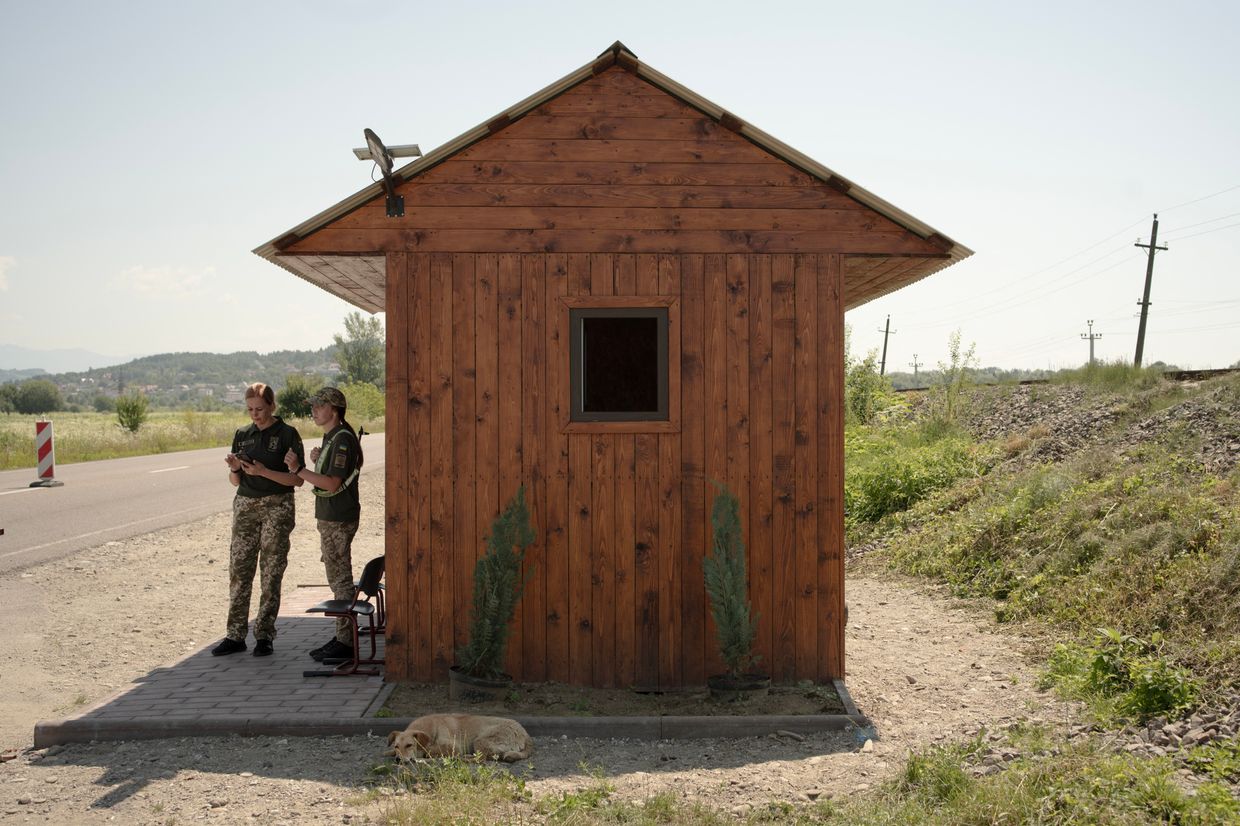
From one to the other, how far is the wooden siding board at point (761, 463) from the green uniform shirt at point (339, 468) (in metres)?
2.81

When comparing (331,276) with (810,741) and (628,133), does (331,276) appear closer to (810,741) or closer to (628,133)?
(628,133)

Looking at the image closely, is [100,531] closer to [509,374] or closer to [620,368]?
[620,368]

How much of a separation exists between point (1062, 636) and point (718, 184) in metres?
4.89

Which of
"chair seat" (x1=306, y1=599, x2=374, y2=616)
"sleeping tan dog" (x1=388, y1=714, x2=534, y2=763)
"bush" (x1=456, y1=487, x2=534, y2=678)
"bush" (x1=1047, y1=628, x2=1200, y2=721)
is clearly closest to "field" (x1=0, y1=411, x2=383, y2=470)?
"chair seat" (x1=306, y1=599, x2=374, y2=616)

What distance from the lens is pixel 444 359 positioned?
7.08 metres

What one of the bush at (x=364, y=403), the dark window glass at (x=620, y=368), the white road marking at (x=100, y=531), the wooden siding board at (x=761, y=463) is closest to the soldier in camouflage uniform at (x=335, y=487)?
the wooden siding board at (x=761, y=463)

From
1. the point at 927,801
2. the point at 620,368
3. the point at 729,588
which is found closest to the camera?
the point at 927,801

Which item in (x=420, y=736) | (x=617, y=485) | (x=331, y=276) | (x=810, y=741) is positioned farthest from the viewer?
(x=331, y=276)

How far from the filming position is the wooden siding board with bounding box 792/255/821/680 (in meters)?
7.06

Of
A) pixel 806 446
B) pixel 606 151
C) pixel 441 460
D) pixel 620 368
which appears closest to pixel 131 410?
pixel 620 368

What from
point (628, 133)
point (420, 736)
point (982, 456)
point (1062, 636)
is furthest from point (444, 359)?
point (982, 456)

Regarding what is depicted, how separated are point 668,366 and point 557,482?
1.13m

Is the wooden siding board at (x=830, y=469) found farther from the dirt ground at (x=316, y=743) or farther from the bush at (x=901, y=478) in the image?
the bush at (x=901, y=478)

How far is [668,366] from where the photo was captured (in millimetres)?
7066
